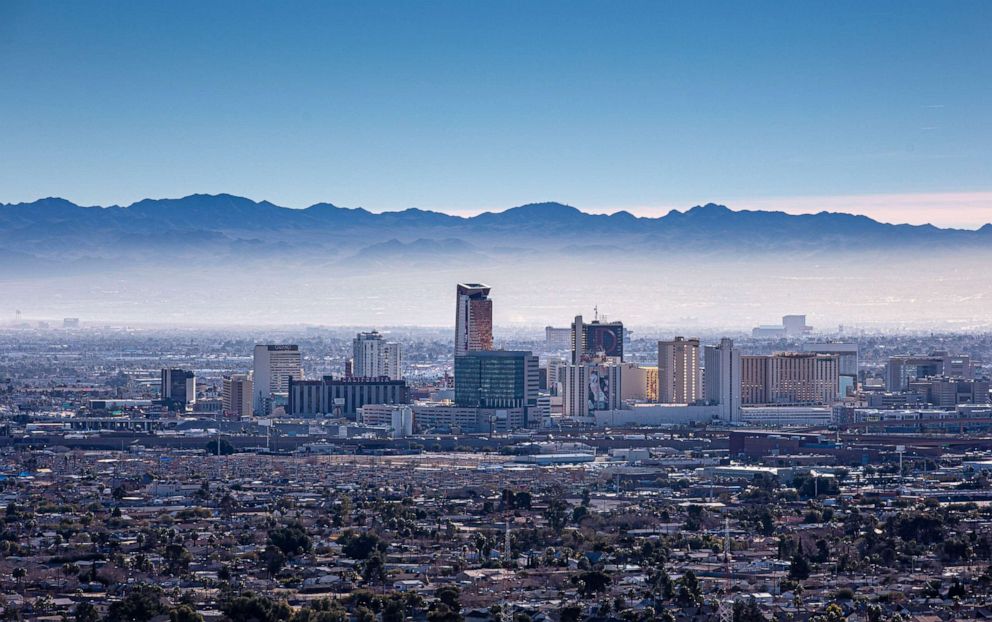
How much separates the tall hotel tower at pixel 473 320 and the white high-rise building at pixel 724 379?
1113 centimetres

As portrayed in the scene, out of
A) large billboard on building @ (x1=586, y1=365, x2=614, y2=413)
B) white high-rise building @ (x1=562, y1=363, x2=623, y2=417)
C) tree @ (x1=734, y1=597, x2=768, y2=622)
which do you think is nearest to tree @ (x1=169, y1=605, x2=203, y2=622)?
tree @ (x1=734, y1=597, x2=768, y2=622)

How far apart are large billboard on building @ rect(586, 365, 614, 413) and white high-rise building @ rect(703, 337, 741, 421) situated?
5.22m

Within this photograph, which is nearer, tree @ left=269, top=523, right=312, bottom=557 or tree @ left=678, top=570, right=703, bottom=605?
tree @ left=678, top=570, right=703, bottom=605

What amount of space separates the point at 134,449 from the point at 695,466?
2417cm

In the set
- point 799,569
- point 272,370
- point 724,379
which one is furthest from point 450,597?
point 272,370

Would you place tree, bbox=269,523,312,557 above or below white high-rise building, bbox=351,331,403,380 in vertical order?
below

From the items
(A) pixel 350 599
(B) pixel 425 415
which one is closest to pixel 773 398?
(B) pixel 425 415

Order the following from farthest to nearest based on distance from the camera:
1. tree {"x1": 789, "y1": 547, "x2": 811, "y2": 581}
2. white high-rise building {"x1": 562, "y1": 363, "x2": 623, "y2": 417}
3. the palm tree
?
white high-rise building {"x1": 562, "y1": 363, "x2": 623, "y2": 417} → tree {"x1": 789, "y1": 547, "x2": 811, "y2": 581} → the palm tree

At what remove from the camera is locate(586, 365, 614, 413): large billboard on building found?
4186 inches

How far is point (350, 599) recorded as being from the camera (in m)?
43.6

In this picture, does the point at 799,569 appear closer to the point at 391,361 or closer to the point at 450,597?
the point at 450,597

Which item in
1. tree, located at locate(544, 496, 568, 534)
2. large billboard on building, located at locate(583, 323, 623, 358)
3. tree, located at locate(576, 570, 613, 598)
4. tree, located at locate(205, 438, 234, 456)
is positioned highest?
large billboard on building, located at locate(583, 323, 623, 358)

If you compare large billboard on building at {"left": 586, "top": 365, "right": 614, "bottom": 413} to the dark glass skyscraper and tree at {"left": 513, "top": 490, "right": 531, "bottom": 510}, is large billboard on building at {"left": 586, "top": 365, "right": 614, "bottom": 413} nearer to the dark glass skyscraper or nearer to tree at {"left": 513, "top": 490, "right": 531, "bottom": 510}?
the dark glass skyscraper

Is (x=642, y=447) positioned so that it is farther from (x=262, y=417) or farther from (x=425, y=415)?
(x=262, y=417)
